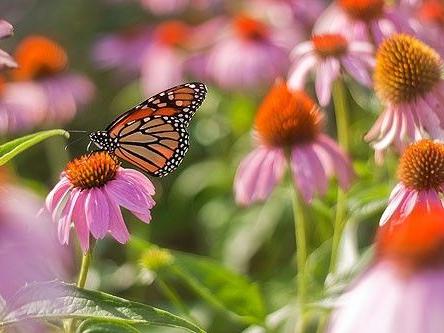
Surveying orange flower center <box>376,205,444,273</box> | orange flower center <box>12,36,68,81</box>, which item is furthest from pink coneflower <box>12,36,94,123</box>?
orange flower center <box>376,205,444,273</box>

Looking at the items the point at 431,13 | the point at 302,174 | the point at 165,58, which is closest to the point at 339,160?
the point at 302,174

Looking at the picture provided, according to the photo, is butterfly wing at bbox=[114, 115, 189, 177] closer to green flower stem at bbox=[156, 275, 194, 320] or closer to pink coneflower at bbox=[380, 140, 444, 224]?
green flower stem at bbox=[156, 275, 194, 320]

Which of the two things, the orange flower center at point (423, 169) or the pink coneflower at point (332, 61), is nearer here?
the orange flower center at point (423, 169)

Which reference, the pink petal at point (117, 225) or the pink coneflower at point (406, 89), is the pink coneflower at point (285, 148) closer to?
the pink coneflower at point (406, 89)

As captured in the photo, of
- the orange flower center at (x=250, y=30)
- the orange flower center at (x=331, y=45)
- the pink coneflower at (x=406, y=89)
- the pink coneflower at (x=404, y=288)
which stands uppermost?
the orange flower center at (x=250, y=30)

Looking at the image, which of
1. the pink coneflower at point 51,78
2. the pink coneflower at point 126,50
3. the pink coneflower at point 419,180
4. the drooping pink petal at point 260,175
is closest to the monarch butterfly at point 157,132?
the drooping pink petal at point 260,175

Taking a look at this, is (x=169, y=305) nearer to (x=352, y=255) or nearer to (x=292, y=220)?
(x=292, y=220)
